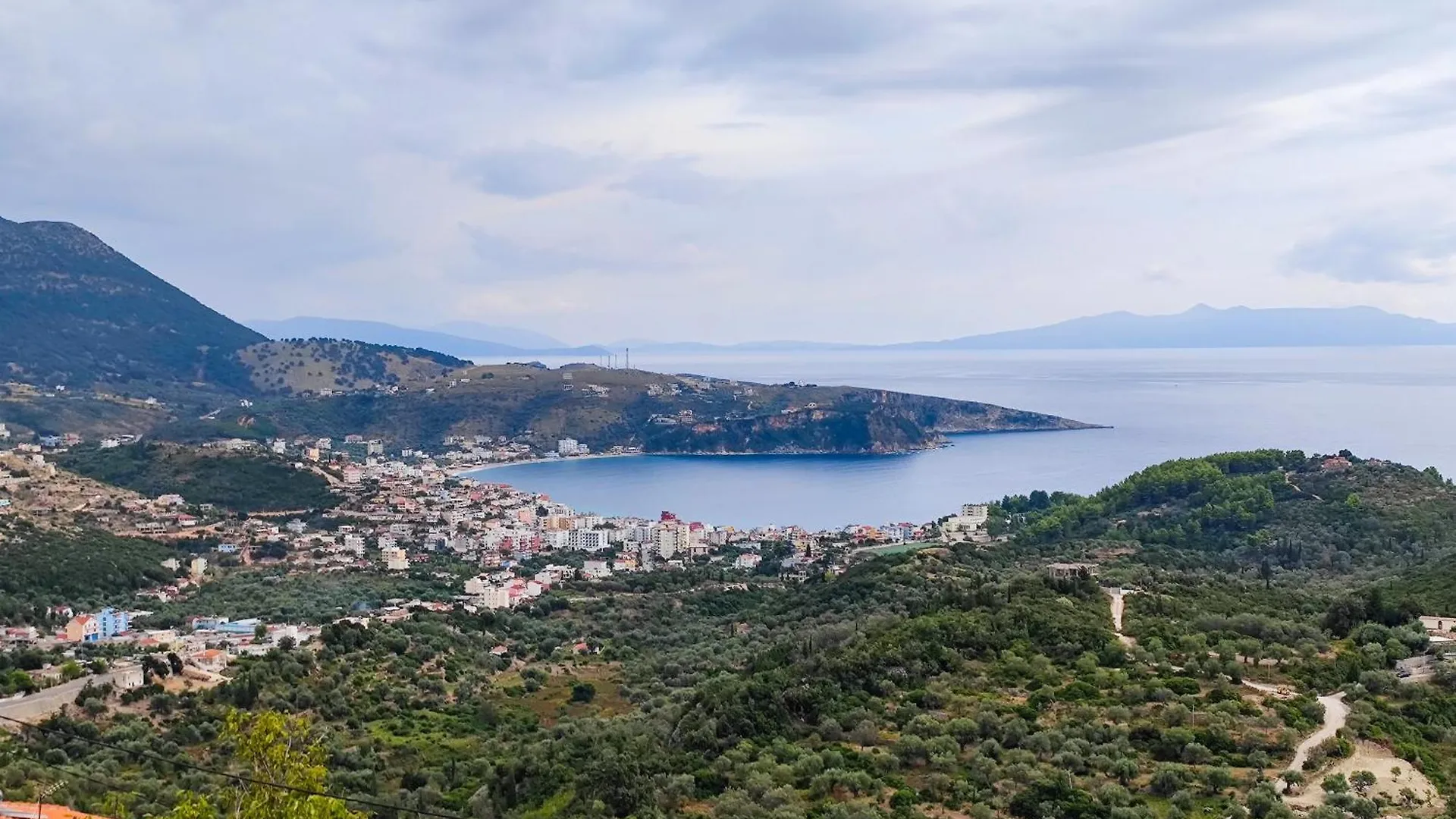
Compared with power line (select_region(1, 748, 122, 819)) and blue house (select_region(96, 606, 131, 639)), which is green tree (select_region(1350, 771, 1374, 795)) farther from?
blue house (select_region(96, 606, 131, 639))

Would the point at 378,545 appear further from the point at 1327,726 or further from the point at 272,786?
the point at 1327,726

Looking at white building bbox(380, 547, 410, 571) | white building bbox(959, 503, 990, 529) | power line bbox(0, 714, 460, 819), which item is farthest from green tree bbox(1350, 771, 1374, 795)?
white building bbox(959, 503, 990, 529)

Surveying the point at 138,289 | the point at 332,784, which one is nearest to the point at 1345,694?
the point at 332,784

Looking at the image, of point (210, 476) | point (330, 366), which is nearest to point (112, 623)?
point (210, 476)

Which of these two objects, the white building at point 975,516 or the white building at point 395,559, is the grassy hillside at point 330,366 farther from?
the white building at point 975,516

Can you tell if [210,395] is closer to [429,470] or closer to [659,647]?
[429,470]

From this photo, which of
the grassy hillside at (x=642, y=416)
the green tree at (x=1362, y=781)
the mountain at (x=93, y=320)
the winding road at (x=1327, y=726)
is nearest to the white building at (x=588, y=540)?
the winding road at (x=1327, y=726)
